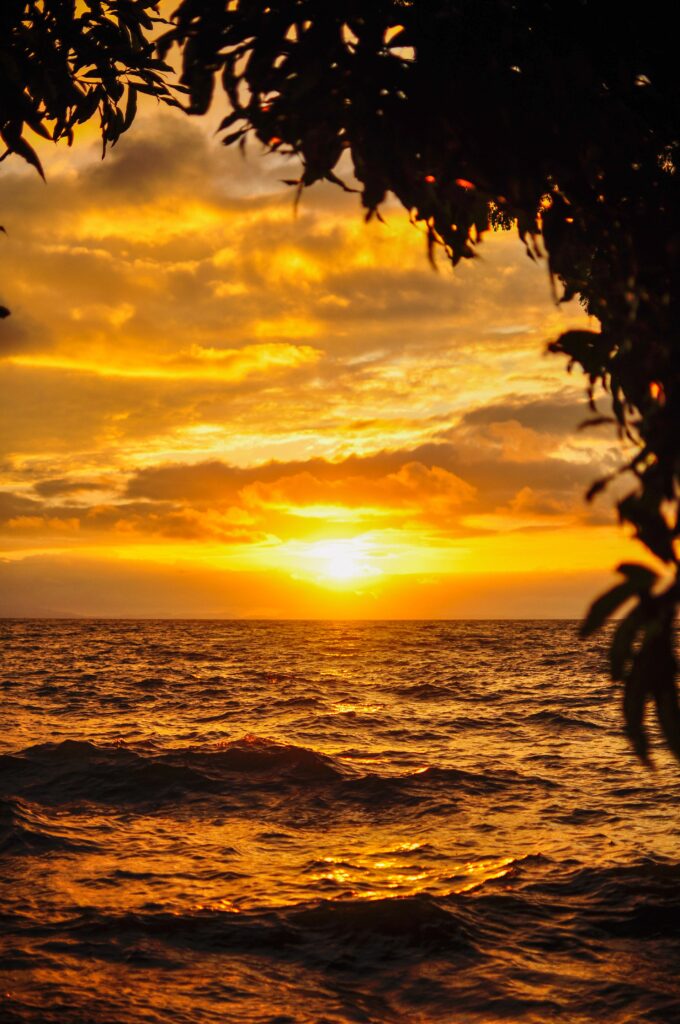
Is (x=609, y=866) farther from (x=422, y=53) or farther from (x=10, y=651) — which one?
(x=10, y=651)

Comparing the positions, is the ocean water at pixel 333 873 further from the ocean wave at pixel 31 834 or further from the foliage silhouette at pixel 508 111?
the foliage silhouette at pixel 508 111

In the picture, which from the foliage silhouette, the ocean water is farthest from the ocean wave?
the foliage silhouette

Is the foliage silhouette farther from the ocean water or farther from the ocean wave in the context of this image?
the ocean wave

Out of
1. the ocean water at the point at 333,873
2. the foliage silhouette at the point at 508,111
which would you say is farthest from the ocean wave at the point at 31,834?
the foliage silhouette at the point at 508,111

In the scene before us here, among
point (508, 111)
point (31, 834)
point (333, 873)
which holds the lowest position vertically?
point (31, 834)

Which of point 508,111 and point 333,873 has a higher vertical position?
point 508,111

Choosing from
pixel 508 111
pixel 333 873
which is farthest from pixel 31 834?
pixel 508 111

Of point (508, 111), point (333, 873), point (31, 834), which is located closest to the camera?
point (508, 111)

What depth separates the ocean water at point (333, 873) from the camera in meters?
6.29

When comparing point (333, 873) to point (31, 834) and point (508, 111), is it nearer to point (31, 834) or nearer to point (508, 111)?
point (31, 834)

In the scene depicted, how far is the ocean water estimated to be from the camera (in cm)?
629

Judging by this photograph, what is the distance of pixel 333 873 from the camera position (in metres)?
8.98

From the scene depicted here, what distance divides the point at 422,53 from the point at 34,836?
989cm

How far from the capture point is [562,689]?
28.3m
